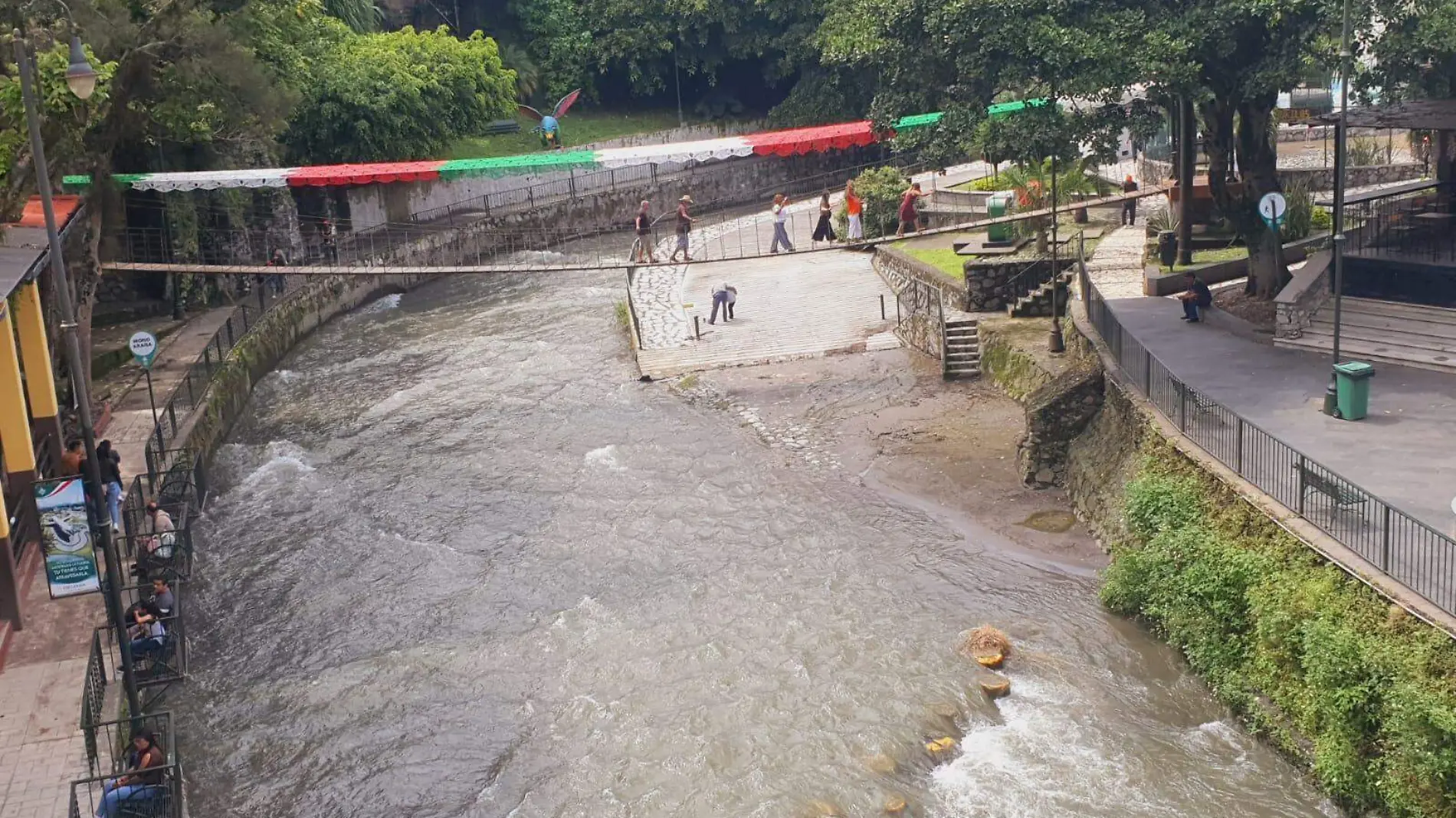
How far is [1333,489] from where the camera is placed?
15477 millimetres

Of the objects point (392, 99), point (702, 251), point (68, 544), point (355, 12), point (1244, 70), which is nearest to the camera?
point (68, 544)

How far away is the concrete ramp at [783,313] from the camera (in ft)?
107

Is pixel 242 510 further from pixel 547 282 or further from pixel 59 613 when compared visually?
pixel 547 282

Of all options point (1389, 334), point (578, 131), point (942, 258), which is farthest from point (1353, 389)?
point (578, 131)

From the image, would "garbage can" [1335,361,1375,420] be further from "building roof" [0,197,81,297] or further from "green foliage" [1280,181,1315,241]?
"building roof" [0,197,81,297]

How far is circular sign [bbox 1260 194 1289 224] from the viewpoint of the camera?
2384 centimetres

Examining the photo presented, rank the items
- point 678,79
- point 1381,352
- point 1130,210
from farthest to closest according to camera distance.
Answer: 1. point 678,79
2. point 1130,210
3. point 1381,352

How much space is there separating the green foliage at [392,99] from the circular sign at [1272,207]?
2903 centimetres

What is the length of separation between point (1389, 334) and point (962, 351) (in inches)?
371

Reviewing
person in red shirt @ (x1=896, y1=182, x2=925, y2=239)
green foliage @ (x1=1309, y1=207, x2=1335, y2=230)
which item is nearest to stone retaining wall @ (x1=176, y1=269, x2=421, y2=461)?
person in red shirt @ (x1=896, y1=182, x2=925, y2=239)

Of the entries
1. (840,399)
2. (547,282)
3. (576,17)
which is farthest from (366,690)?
(576,17)

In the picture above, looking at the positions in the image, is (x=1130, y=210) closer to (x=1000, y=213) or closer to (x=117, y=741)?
(x=1000, y=213)

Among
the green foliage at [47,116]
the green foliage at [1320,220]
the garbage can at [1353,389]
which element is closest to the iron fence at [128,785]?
the green foliage at [47,116]

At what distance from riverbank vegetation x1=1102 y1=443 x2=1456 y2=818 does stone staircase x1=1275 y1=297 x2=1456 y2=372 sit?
486 centimetres
